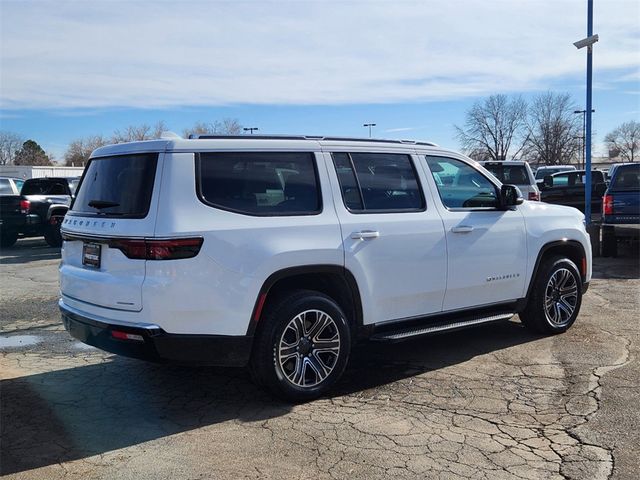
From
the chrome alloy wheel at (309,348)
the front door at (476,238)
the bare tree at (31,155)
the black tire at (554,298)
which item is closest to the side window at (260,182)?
the chrome alloy wheel at (309,348)

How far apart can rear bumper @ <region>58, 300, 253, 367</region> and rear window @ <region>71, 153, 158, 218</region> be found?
0.78m

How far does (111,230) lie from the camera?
432 cm

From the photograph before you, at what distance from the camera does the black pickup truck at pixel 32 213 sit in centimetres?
1580

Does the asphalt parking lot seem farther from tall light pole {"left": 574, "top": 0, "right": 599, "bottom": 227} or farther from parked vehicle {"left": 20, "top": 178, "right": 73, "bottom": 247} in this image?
parked vehicle {"left": 20, "top": 178, "right": 73, "bottom": 247}

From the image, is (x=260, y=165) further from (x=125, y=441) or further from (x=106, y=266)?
(x=125, y=441)

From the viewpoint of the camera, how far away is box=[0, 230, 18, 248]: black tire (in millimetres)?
16112

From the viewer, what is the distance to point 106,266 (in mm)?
4383

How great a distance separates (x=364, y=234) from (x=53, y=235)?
44.0 feet

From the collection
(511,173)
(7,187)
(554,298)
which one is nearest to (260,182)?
(554,298)

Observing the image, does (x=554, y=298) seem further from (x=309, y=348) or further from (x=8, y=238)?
(x=8, y=238)

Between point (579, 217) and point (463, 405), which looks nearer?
point (463, 405)

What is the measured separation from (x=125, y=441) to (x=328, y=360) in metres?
1.58

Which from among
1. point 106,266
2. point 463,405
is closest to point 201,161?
point 106,266

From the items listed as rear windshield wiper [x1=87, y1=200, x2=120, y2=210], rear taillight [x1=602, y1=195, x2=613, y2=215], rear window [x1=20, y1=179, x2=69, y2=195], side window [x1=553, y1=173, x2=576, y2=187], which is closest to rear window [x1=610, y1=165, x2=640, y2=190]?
rear taillight [x1=602, y1=195, x2=613, y2=215]
